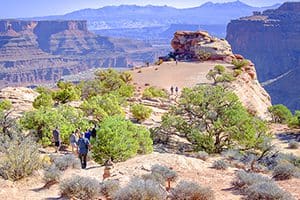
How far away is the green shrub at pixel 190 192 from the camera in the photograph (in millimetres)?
10898

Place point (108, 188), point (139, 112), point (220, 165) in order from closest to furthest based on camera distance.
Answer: point (108, 188) < point (220, 165) < point (139, 112)

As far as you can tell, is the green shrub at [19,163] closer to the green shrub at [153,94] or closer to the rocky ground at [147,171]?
the rocky ground at [147,171]

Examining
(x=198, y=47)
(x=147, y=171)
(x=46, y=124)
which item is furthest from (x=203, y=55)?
(x=147, y=171)

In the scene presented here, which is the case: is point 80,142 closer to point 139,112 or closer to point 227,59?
point 139,112

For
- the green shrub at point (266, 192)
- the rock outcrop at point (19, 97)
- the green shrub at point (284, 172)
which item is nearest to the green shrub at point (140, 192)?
the green shrub at point (266, 192)

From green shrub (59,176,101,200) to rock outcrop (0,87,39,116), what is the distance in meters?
19.9

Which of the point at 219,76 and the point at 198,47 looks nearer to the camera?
the point at 219,76

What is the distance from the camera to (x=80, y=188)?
11.3m

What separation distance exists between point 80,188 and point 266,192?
14.8ft

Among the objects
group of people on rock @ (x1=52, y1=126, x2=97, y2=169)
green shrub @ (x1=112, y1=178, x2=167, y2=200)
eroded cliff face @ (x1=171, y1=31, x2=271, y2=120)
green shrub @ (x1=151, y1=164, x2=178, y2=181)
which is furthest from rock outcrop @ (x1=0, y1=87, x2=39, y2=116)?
eroded cliff face @ (x1=171, y1=31, x2=271, y2=120)

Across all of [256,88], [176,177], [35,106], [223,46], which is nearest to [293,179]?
[176,177]

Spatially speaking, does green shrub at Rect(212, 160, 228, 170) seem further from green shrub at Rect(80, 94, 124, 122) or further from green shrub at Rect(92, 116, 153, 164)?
green shrub at Rect(80, 94, 124, 122)

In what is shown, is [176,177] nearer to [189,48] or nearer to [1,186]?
[1,186]

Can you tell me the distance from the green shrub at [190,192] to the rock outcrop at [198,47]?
59.7m
